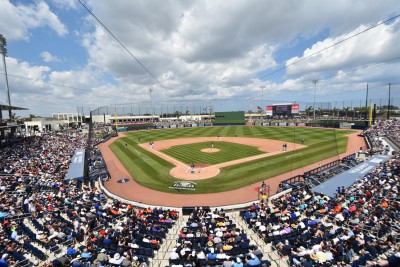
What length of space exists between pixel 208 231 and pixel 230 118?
85.5 m

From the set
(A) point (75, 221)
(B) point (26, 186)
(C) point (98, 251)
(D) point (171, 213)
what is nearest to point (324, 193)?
(D) point (171, 213)

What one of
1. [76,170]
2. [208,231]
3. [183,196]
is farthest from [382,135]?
[76,170]

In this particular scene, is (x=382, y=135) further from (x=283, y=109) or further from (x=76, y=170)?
(x=283, y=109)

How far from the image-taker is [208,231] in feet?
39.8

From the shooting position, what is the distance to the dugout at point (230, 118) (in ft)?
309

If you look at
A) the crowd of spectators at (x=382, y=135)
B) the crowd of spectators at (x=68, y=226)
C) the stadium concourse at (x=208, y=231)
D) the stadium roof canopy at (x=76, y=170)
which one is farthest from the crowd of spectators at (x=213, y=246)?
the crowd of spectators at (x=382, y=135)

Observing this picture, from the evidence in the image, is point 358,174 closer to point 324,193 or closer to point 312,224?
point 324,193

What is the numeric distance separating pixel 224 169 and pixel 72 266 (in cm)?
1926

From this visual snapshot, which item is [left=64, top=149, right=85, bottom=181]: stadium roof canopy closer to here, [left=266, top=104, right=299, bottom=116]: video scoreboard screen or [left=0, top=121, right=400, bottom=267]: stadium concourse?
[left=0, top=121, right=400, bottom=267]: stadium concourse

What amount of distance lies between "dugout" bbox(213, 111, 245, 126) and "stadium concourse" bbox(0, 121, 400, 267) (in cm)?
7572

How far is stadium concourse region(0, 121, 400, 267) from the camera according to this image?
9.54 meters

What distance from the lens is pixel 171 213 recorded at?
14812mm

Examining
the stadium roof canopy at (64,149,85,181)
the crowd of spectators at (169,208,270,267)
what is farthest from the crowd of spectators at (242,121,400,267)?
the stadium roof canopy at (64,149,85,181)

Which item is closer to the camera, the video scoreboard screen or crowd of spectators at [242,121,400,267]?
crowd of spectators at [242,121,400,267]
